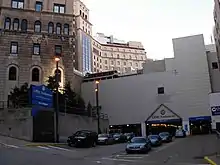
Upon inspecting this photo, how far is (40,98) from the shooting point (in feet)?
100.0

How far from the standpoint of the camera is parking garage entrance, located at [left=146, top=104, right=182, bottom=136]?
61688 mm

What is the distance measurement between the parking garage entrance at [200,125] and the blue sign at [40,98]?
121ft

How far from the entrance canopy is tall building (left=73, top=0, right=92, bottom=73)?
51.2m

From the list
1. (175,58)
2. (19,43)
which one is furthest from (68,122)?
(175,58)

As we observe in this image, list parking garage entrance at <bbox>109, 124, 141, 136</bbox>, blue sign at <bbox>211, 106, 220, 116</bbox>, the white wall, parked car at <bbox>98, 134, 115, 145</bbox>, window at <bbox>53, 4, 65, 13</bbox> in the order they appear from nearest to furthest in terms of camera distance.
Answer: blue sign at <bbox>211, 106, 220, 116</bbox>
parked car at <bbox>98, 134, 115, 145</bbox>
window at <bbox>53, 4, 65, 13</bbox>
the white wall
parking garage entrance at <bbox>109, 124, 141, 136</bbox>

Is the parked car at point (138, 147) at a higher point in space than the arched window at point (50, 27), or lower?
lower

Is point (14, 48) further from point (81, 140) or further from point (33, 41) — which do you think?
point (81, 140)

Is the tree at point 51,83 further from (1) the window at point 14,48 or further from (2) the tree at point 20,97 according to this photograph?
(1) the window at point 14,48

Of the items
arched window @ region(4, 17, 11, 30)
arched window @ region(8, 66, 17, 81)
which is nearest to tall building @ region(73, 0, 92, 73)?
arched window @ region(4, 17, 11, 30)

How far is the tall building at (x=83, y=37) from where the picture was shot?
112m

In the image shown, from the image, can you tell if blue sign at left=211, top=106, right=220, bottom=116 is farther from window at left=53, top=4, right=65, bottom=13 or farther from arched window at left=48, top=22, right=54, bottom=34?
window at left=53, top=4, right=65, bottom=13

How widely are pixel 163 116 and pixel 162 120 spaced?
87cm

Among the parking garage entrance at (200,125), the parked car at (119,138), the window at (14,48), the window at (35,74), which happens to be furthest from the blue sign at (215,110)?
the parking garage entrance at (200,125)

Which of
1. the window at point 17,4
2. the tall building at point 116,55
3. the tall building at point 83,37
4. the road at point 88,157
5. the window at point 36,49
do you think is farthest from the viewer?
the tall building at point 116,55
